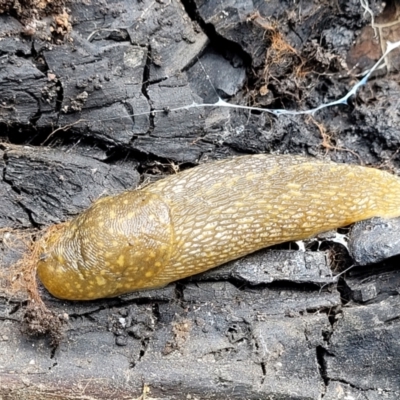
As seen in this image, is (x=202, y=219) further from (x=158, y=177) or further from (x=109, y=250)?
(x=109, y=250)

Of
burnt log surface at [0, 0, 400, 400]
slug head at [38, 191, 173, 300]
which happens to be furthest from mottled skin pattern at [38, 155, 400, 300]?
burnt log surface at [0, 0, 400, 400]

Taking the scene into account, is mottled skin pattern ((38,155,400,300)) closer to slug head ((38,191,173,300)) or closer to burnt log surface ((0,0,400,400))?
slug head ((38,191,173,300))

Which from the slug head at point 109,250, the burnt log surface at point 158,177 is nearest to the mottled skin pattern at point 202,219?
the slug head at point 109,250

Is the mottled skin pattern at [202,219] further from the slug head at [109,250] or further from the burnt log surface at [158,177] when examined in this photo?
the burnt log surface at [158,177]

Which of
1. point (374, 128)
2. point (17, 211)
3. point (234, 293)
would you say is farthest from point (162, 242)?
point (374, 128)

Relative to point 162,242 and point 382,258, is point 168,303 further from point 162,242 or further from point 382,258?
point 382,258

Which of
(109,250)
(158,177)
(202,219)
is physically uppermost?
(158,177)

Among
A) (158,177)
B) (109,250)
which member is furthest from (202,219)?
(109,250)

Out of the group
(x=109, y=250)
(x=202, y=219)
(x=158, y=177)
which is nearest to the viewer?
(x=109, y=250)
